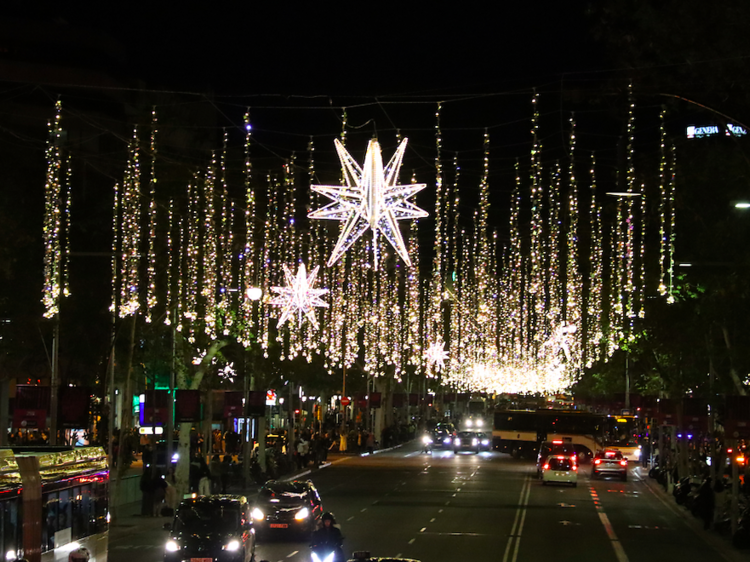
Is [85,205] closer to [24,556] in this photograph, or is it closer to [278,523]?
[278,523]

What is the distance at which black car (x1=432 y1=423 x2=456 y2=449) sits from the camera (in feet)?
273

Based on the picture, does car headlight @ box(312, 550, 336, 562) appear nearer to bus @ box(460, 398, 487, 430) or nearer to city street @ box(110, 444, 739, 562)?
city street @ box(110, 444, 739, 562)

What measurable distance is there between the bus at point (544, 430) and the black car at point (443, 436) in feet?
22.9

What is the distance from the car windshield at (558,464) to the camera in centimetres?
4578

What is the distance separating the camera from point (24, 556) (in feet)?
41.7

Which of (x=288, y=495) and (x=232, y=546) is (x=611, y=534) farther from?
(x=232, y=546)

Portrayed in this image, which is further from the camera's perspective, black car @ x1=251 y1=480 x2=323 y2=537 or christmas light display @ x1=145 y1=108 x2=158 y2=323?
christmas light display @ x1=145 y1=108 x2=158 y2=323

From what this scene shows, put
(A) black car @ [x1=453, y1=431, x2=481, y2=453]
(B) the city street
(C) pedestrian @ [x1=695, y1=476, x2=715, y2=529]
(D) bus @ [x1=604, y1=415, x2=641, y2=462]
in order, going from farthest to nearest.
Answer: (A) black car @ [x1=453, y1=431, x2=481, y2=453] → (D) bus @ [x1=604, y1=415, x2=641, y2=462] → (C) pedestrian @ [x1=695, y1=476, x2=715, y2=529] → (B) the city street

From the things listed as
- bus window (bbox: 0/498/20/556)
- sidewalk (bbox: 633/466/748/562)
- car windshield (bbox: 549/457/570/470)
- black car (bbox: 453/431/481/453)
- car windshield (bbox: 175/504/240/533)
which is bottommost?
black car (bbox: 453/431/481/453)

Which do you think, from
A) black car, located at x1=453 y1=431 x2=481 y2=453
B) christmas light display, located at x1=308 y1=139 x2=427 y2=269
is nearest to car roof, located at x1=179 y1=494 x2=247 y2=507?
christmas light display, located at x1=308 y1=139 x2=427 y2=269

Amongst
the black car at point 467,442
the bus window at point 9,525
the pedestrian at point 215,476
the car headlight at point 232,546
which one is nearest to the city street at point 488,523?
the car headlight at point 232,546

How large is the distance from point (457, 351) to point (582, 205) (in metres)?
33.8

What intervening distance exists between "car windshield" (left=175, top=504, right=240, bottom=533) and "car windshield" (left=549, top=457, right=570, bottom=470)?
27559 mm

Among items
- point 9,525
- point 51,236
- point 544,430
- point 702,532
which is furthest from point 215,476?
point 544,430
